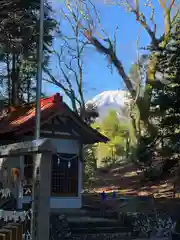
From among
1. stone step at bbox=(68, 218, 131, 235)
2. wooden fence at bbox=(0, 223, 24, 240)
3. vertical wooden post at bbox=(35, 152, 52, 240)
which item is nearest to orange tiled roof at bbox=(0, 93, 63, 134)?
stone step at bbox=(68, 218, 131, 235)

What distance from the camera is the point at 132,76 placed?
3362cm

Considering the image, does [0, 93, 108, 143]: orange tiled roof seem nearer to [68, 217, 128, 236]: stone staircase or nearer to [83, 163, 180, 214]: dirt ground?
[83, 163, 180, 214]: dirt ground

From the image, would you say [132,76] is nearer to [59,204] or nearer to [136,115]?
[136,115]

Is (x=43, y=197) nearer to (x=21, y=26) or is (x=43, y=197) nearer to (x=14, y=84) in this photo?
(x=21, y=26)

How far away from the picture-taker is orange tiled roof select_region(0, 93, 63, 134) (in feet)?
58.5

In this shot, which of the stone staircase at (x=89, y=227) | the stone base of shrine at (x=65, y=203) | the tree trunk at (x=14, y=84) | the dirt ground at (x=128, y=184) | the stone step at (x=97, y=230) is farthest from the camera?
the dirt ground at (x=128, y=184)

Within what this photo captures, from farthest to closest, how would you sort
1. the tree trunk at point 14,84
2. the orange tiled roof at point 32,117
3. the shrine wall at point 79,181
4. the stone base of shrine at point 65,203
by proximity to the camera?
the tree trunk at point 14,84 < the shrine wall at point 79,181 < the stone base of shrine at point 65,203 < the orange tiled roof at point 32,117

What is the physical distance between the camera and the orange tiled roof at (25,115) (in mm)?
17841

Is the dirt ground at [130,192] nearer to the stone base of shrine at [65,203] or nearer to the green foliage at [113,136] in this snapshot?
the stone base of shrine at [65,203]

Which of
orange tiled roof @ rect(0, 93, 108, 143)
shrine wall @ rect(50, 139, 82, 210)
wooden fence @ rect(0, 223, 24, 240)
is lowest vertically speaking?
wooden fence @ rect(0, 223, 24, 240)

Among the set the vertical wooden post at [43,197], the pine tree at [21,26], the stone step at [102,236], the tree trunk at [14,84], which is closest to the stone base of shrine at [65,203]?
the stone step at [102,236]

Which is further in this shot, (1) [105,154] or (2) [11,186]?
(1) [105,154]

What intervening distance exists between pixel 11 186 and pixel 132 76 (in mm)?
Answer: 18345

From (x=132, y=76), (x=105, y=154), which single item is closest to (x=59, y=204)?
(x=132, y=76)
